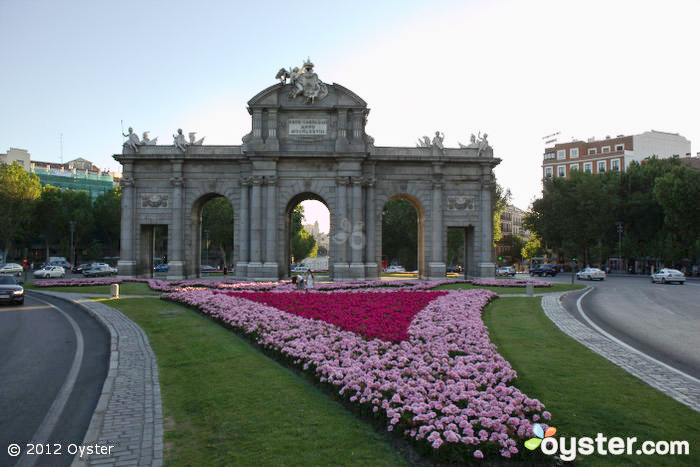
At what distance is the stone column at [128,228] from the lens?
41094mm

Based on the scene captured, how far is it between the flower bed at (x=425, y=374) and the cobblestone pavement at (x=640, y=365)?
10.5 ft

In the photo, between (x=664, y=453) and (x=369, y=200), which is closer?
(x=664, y=453)

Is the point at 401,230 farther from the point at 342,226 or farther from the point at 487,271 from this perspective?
the point at 342,226

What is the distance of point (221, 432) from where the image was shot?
7234 millimetres

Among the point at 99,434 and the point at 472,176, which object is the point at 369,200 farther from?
the point at 99,434

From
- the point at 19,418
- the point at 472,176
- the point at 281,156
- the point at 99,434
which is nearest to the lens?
the point at 99,434

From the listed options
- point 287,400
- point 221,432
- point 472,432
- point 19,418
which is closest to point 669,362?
point 472,432

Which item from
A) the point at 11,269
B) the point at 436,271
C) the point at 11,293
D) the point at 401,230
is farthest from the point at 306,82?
the point at 401,230

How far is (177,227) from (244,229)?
6.56 meters

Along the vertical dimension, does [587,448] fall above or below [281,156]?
below

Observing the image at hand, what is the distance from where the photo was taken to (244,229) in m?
40.3

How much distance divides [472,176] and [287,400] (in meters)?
36.9

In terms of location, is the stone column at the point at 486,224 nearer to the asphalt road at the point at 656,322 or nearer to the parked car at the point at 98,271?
the asphalt road at the point at 656,322

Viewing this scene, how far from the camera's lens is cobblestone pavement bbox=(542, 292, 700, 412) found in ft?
30.1
